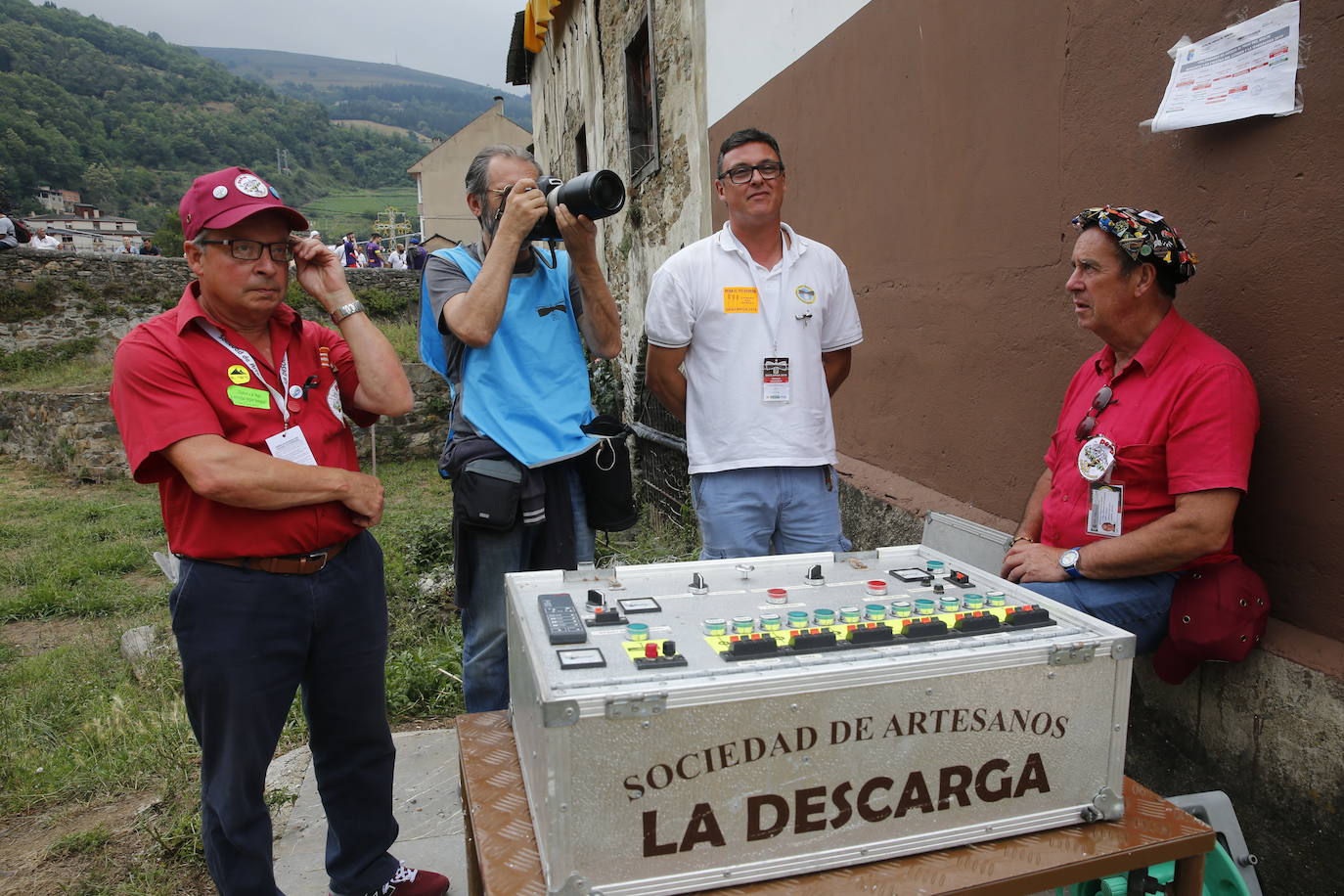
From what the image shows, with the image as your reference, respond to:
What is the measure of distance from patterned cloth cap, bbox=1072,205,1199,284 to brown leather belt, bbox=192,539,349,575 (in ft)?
6.83

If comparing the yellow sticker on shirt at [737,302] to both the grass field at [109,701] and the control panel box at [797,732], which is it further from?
the grass field at [109,701]


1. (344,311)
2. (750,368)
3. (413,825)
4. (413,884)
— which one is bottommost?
(413,825)

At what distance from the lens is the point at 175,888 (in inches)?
102

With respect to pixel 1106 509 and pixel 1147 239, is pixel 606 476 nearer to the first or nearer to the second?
pixel 1106 509

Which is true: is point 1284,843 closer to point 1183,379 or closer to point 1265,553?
point 1265,553

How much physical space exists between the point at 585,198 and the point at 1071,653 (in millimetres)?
1638

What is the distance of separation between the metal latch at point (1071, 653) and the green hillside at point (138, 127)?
54715 mm

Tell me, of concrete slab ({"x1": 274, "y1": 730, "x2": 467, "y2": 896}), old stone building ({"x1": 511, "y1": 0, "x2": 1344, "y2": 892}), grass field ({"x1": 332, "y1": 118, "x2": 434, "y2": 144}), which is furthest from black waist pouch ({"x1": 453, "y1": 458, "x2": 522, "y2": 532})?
grass field ({"x1": 332, "y1": 118, "x2": 434, "y2": 144})

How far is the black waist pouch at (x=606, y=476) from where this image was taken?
2.51 meters

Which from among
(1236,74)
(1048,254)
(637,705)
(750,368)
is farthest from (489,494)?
(1236,74)

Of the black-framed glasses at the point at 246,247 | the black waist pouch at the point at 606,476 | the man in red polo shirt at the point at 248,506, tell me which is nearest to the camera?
the man in red polo shirt at the point at 248,506

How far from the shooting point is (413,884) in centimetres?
229

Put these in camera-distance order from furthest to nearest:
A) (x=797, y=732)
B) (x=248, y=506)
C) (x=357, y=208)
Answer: (x=357, y=208) → (x=248, y=506) → (x=797, y=732)

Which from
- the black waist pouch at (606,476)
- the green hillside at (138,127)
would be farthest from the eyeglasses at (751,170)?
the green hillside at (138,127)
